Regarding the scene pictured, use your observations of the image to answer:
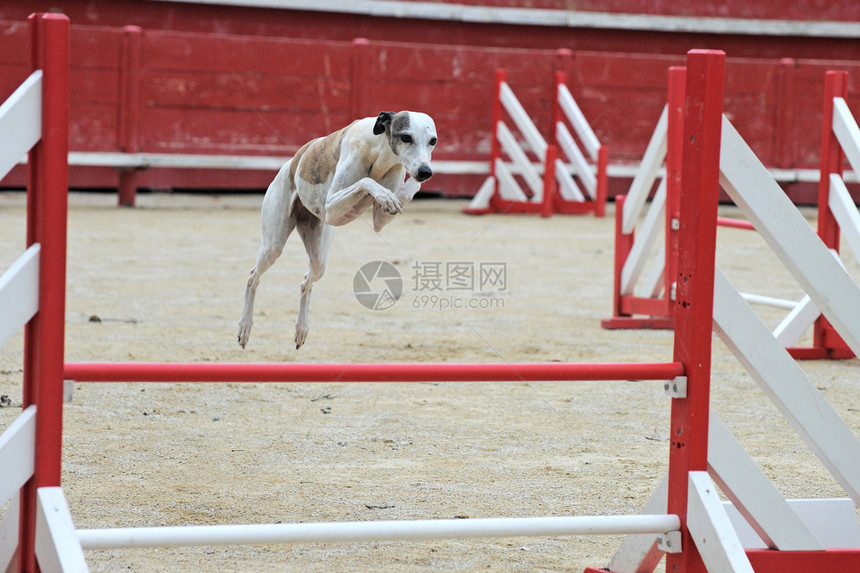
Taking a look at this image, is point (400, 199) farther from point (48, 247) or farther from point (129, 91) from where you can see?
point (129, 91)

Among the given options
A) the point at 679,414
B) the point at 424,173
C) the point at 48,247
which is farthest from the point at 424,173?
the point at 679,414

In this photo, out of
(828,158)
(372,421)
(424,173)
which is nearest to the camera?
(424,173)

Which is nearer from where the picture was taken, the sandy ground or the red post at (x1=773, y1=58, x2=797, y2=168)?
the sandy ground

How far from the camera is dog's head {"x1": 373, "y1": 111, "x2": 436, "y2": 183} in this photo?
Answer: 1.63 meters

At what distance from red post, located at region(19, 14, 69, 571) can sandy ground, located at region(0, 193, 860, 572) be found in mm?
531

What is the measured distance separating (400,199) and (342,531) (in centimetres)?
83

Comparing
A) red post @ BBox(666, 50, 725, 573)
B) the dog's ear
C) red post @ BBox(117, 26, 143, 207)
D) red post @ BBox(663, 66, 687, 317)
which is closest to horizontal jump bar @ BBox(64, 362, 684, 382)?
red post @ BBox(666, 50, 725, 573)

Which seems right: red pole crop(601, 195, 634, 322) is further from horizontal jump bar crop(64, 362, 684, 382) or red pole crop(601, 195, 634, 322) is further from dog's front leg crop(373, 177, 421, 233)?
dog's front leg crop(373, 177, 421, 233)

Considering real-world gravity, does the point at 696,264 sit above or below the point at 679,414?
above

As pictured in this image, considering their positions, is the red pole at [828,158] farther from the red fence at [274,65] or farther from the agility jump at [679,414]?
the agility jump at [679,414]

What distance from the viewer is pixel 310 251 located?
1912 millimetres

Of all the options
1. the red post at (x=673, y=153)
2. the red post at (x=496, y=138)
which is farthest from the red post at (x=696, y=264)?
the red post at (x=496, y=138)

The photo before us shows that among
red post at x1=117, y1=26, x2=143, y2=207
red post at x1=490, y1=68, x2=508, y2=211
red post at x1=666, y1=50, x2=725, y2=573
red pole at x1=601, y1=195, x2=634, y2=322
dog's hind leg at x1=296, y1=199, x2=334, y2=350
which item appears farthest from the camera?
red post at x1=117, y1=26, x2=143, y2=207

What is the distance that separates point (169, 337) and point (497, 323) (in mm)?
1822
